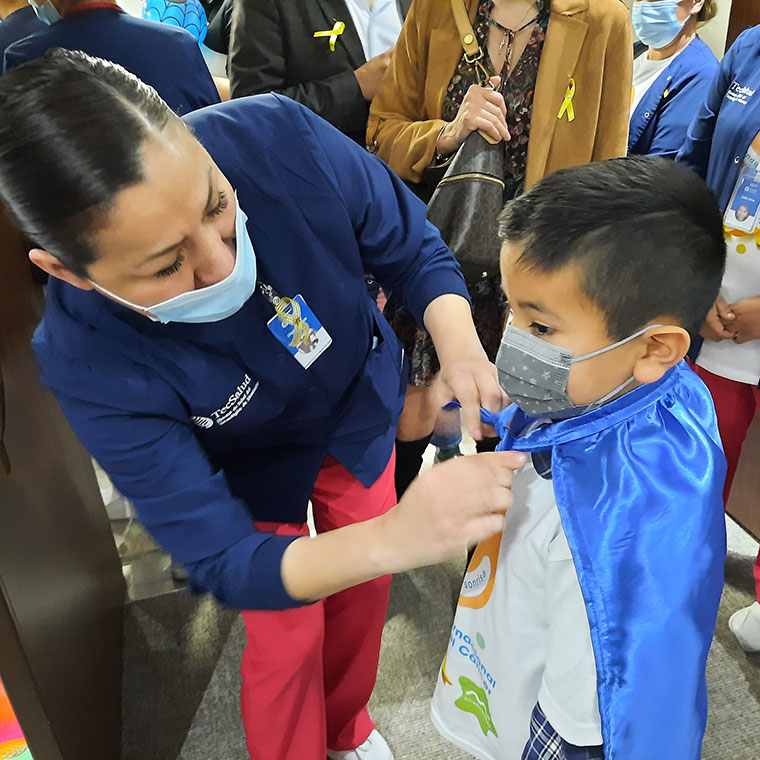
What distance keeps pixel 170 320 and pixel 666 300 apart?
2.04 ft

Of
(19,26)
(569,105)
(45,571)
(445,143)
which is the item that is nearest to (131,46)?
(19,26)

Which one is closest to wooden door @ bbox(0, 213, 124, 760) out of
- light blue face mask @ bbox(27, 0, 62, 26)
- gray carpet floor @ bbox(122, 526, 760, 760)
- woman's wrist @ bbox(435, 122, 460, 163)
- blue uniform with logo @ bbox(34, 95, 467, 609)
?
gray carpet floor @ bbox(122, 526, 760, 760)

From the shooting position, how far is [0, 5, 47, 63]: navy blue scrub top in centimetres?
150

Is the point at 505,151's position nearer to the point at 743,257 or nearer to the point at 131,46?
the point at 743,257

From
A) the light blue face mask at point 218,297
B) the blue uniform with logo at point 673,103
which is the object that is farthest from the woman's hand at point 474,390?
the blue uniform with logo at point 673,103

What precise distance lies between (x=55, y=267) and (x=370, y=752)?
4.03 feet

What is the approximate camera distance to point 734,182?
1.44 m

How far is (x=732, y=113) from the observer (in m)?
1.46

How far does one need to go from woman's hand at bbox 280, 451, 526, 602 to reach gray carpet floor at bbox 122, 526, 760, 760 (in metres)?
0.96

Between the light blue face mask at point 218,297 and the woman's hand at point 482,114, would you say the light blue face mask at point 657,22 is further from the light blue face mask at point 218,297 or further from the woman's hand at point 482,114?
the light blue face mask at point 218,297

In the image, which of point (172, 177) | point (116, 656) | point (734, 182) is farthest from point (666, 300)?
point (116, 656)

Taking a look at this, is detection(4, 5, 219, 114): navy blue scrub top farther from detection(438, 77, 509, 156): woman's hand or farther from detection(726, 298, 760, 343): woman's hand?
detection(726, 298, 760, 343): woman's hand

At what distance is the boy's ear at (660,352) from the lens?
2.67 feet

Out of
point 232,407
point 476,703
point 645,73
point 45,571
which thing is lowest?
point 476,703
